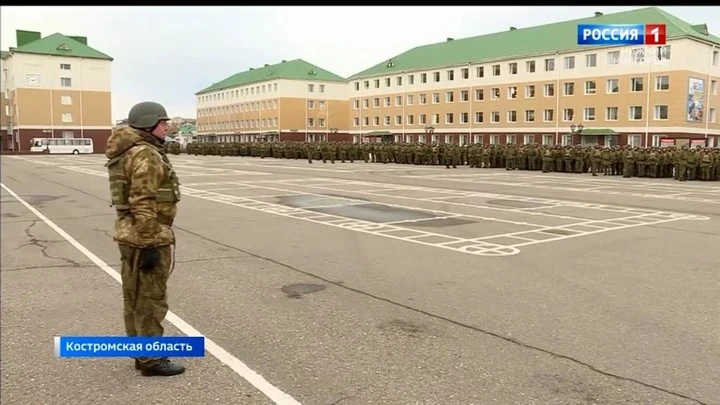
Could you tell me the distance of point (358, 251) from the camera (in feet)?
30.8

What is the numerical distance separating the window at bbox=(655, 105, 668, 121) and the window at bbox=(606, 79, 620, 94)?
408 cm

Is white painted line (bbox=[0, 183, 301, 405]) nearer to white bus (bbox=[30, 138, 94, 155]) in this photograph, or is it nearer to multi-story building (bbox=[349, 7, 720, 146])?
multi-story building (bbox=[349, 7, 720, 146])

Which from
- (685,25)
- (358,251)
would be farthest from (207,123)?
(358,251)

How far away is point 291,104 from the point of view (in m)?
94.6

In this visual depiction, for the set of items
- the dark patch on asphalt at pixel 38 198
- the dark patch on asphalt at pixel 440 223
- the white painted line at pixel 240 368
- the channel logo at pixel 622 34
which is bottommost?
the white painted line at pixel 240 368

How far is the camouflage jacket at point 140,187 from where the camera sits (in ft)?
13.4

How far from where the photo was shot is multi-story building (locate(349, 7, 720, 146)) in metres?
50.5

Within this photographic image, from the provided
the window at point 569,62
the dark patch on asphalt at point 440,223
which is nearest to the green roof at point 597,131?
the window at point 569,62

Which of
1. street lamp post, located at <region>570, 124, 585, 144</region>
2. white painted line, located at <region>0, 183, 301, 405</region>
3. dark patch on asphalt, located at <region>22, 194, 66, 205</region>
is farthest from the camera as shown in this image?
street lamp post, located at <region>570, 124, 585, 144</region>

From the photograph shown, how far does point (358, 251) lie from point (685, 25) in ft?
174

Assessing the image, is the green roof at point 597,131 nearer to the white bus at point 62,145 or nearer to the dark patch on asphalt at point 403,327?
the dark patch on asphalt at point 403,327

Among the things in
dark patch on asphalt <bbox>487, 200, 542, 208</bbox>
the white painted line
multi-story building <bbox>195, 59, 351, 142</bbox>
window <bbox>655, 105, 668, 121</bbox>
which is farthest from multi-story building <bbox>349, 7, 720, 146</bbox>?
the white painted line

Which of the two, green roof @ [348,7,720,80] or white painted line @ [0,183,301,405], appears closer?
white painted line @ [0,183,301,405]
